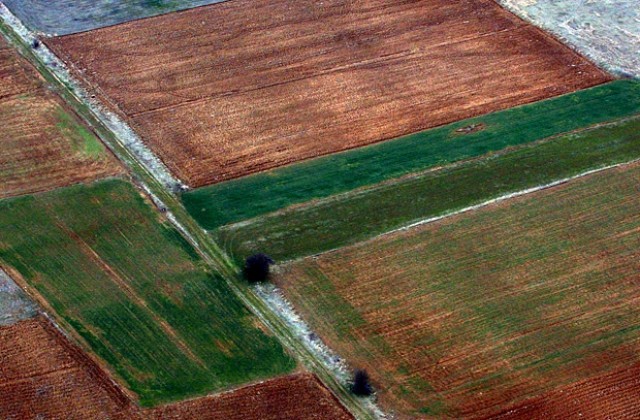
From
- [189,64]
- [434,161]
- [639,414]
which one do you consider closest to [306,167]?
[434,161]

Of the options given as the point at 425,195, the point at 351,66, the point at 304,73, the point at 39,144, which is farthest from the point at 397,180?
the point at 39,144

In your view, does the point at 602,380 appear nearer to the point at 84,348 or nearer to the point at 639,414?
the point at 639,414

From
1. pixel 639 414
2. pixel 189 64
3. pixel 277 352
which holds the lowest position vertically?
pixel 639 414

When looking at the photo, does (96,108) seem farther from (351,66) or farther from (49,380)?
(49,380)

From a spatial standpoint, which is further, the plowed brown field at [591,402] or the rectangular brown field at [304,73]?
the rectangular brown field at [304,73]

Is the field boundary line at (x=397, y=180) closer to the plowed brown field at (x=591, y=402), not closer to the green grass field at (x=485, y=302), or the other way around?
the green grass field at (x=485, y=302)

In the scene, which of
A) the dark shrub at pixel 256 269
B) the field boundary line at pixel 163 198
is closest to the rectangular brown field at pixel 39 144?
the field boundary line at pixel 163 198
